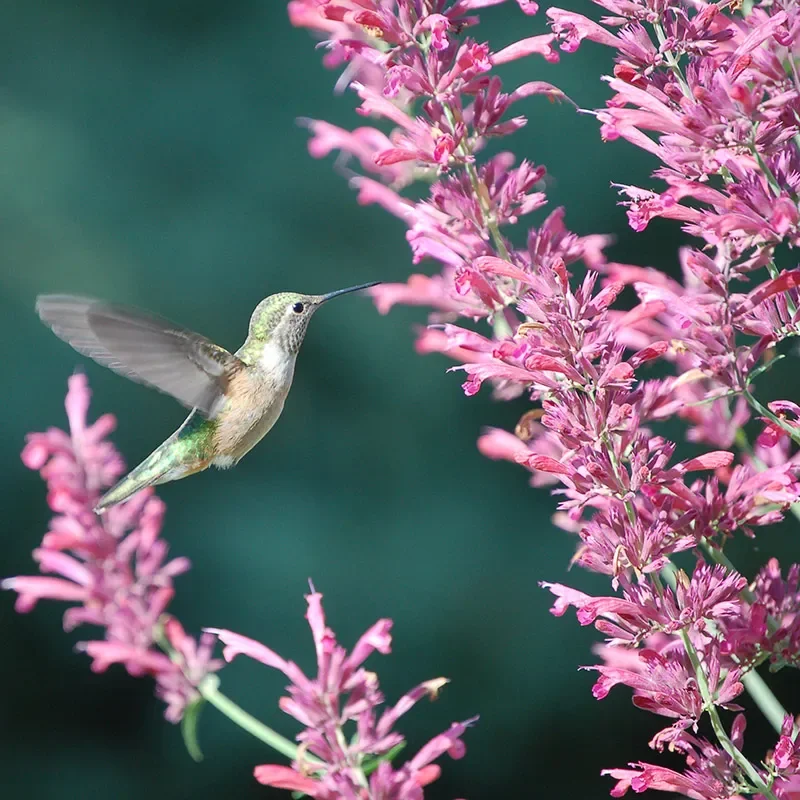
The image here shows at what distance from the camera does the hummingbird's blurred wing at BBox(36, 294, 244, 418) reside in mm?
1835

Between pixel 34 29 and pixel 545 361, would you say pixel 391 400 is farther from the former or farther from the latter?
pixel 545 361

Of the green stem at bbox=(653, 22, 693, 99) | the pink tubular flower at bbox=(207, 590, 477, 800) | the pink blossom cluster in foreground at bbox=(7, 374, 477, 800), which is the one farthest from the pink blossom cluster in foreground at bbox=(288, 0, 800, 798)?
the pink blossom cluster in foreground at bbox=(7, 374, 477, 800)

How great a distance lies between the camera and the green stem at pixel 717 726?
1.32 meters

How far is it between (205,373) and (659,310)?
3.14 ft

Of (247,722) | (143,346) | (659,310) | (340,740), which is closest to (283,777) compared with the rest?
(340,740)

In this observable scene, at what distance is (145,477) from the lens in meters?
2.29

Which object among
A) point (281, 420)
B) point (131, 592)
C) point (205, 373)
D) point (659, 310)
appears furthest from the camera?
point (281, 420)

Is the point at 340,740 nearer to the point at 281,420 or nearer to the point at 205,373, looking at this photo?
the point at 205,373

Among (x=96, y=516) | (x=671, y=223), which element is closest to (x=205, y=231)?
(x=671, y=223)

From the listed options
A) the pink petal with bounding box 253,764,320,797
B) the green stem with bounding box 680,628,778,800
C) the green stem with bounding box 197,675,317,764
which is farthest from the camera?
the green stem with bounding box 197,675,317,764

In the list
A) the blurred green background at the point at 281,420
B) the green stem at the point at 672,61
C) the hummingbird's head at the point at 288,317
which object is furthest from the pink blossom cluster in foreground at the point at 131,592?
the blurred green background at the point at 281,420

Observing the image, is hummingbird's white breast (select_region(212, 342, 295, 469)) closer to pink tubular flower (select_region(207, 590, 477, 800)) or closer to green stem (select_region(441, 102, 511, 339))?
pink tubular flower (select_region(207, 590, 477, 800))

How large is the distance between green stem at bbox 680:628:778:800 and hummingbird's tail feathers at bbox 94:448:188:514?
127cm

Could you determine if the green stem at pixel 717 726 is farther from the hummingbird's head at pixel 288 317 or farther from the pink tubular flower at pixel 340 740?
the hummingbird's head at pixel 288 317
